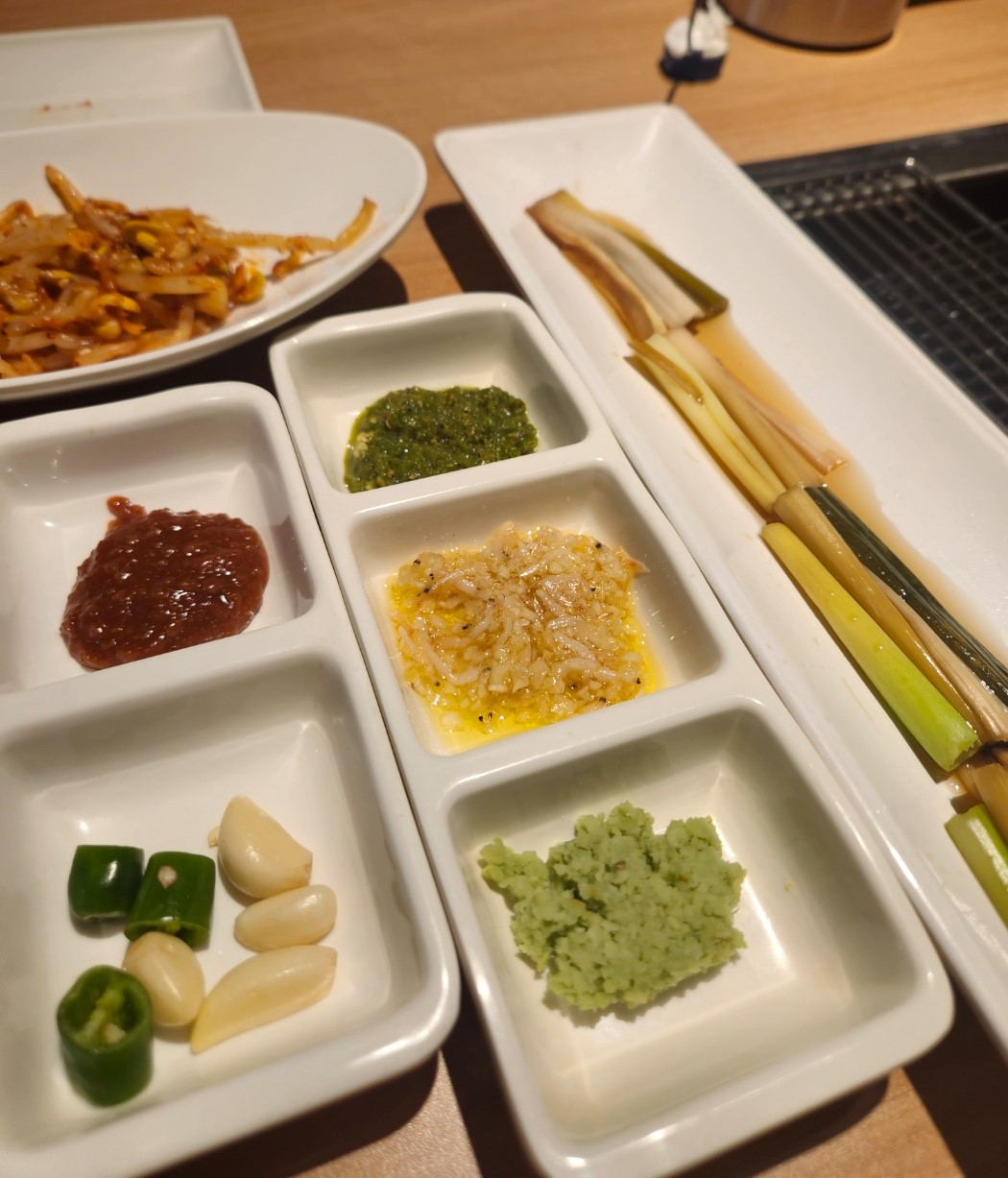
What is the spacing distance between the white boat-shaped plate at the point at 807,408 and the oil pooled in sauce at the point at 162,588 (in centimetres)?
97

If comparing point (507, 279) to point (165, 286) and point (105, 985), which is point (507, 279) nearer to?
point (165, 286)

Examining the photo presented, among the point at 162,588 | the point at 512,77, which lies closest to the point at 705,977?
the point at 162,588

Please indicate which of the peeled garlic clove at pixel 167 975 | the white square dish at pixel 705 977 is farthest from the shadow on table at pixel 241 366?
the white square dish at pixel 705 977

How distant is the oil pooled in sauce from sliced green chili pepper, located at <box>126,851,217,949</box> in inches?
17.8

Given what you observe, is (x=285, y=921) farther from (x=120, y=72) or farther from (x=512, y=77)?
(x=512, y=77)

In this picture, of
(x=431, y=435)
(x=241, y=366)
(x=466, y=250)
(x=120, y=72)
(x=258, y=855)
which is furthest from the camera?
(x=120, y=72)

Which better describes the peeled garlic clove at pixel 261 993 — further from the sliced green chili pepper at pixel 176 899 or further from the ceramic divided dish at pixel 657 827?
the ceramic divided dish at pixel 657 827

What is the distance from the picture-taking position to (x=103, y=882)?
1.25 metres

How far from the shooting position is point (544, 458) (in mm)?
1842

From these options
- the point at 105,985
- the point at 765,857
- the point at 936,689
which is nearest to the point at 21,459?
the point at 105,985

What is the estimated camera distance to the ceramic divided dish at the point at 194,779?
1.04 m

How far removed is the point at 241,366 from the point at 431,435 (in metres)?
0.66

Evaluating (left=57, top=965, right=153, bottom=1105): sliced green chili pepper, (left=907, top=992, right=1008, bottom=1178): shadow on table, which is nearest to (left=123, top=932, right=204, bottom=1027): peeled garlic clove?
(left=57, top=965, right=153, bottom=1105): sliced green chili pepper

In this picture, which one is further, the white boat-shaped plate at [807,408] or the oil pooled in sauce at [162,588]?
the oil pooled in sauce at [162,588]
